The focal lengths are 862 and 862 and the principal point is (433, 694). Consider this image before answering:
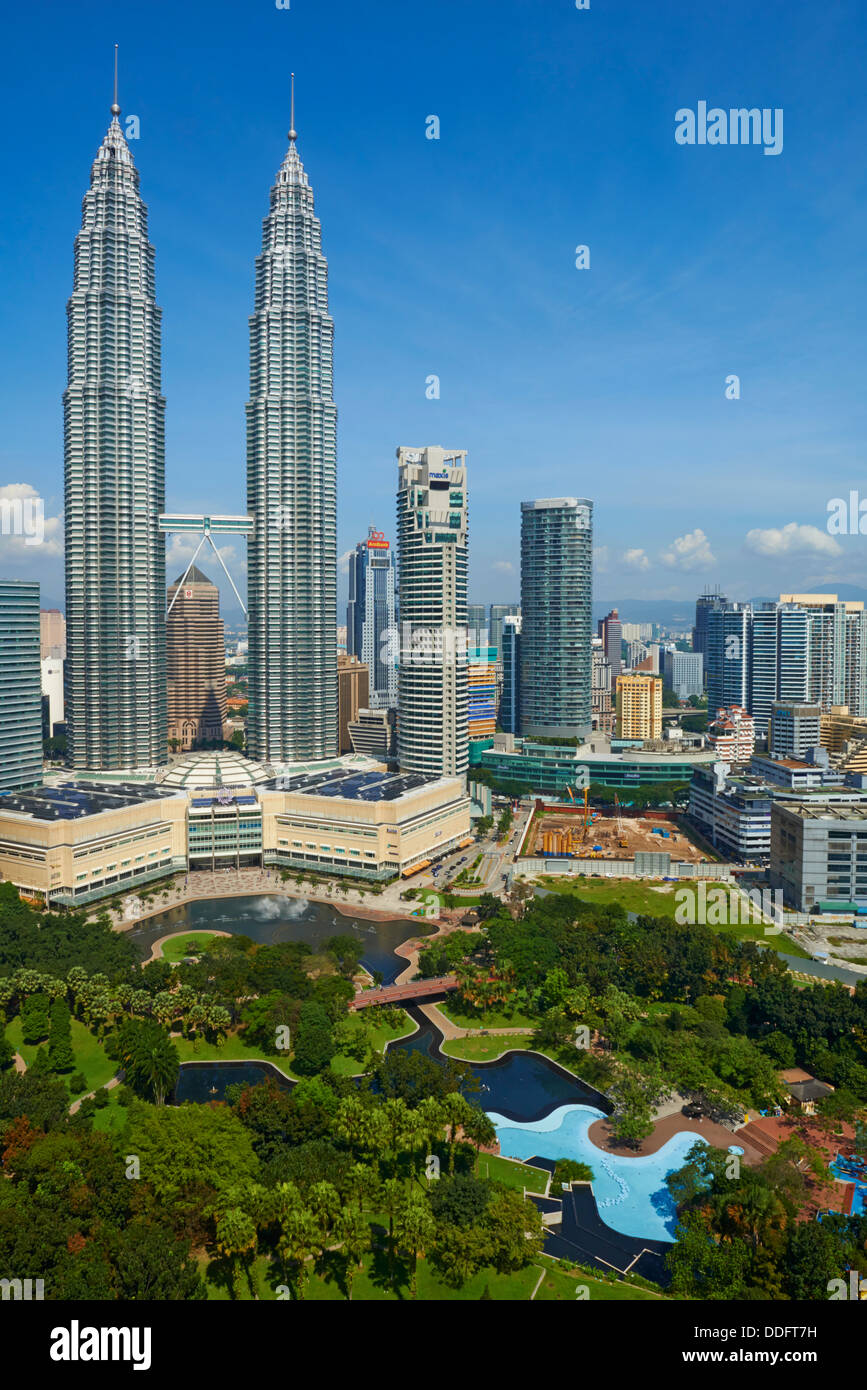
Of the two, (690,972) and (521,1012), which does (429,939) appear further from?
(690,972)

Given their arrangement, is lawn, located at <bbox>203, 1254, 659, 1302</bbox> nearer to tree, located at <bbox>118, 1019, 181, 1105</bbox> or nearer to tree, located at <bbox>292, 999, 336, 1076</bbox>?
tree, located at <bbox>118, 1019, 181, 1105</bbox>

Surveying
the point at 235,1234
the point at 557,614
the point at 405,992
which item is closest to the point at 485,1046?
the point at 405,992

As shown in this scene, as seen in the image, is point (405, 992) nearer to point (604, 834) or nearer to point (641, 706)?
point (604, 834)

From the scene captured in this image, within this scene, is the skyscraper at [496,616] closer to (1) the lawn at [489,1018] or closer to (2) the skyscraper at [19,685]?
(2) the skyscraper at [19,685]
